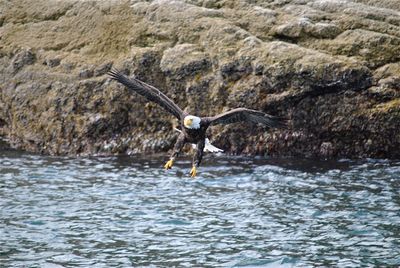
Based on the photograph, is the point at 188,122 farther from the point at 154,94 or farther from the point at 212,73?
the point at 212,73

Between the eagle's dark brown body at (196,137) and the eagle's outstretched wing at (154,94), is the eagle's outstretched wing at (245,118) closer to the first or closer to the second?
the eagle's dark brown body at (196,137)

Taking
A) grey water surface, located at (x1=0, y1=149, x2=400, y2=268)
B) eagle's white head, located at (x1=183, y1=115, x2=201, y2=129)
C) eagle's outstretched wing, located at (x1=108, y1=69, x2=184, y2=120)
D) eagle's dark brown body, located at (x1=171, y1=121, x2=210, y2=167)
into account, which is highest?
eagle's outstretched wing, located at (x1=108, y1=69, x2=184, y2=120)

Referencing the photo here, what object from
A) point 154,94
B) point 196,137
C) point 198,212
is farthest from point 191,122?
point 198,212

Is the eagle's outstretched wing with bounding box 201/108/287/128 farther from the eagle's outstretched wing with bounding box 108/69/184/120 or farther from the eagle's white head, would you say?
the eagle's outstretched wing with bounding box 108/69/184/120

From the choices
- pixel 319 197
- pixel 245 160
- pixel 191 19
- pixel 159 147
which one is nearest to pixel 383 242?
pixel 319 197

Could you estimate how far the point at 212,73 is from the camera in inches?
698

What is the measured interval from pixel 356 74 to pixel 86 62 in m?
5.46

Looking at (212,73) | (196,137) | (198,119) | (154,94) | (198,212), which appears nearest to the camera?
(198,212)

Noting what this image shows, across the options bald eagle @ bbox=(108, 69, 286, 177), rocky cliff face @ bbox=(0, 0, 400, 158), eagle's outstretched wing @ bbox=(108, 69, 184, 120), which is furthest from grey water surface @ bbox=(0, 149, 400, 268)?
eagle's outstretched wing @ bbox=(108, 69, 184, 120)

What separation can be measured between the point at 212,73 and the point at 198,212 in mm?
4645

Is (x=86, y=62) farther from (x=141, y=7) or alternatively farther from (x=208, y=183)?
(x=208, y=183)

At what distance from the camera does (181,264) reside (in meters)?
11.2

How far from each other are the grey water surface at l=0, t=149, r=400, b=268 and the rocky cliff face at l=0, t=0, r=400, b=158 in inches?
26.1

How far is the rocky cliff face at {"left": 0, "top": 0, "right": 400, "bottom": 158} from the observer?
17172mm
